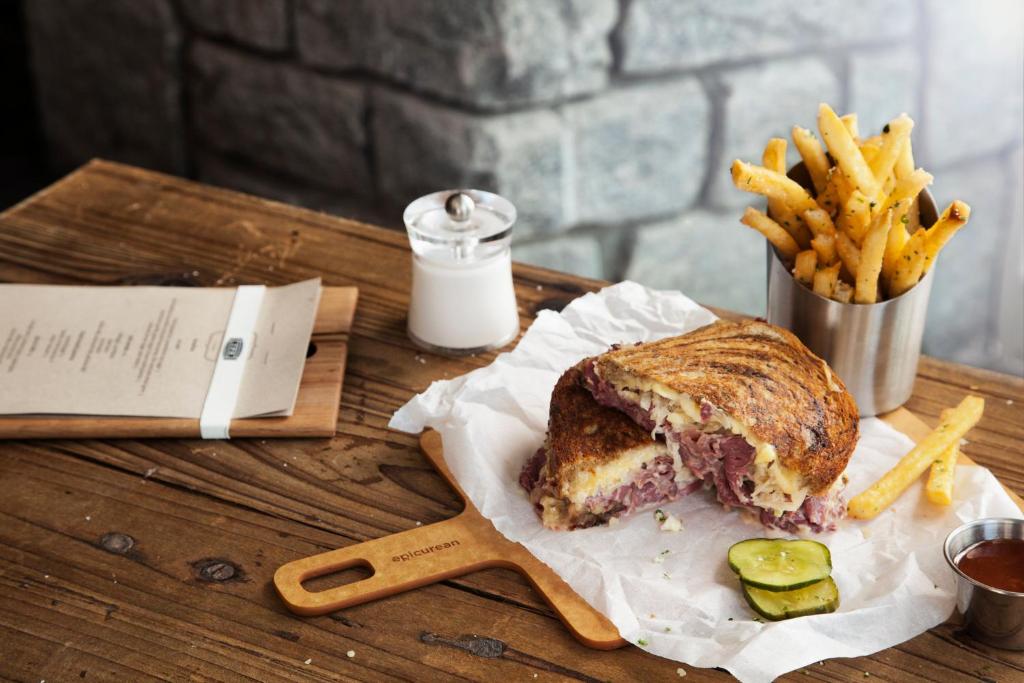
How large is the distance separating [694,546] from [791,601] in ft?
0.61

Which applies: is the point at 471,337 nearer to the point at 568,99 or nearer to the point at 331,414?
the point at 331,414

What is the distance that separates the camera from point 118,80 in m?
4.49

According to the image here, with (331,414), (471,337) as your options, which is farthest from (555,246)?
(331,414)

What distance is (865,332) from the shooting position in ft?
6.55

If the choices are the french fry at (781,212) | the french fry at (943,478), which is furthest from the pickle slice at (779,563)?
the french fry at (781,212)

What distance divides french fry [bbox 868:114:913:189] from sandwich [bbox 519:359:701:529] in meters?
0.60

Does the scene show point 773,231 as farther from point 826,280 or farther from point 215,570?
point 215,570

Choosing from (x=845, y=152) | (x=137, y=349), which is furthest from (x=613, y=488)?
(x=137, y=349)

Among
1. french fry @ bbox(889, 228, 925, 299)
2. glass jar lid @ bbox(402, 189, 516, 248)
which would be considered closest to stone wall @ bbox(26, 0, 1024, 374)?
glass jar lid @ bbox(402, 189, 516, 248)

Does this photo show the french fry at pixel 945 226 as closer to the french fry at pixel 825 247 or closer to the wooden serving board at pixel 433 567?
the french fry at pixel 825 247

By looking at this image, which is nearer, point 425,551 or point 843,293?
point 425,551

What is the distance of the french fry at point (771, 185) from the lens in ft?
6.16

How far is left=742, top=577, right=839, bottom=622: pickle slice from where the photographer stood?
160 cm

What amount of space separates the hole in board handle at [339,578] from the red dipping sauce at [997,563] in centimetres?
85
